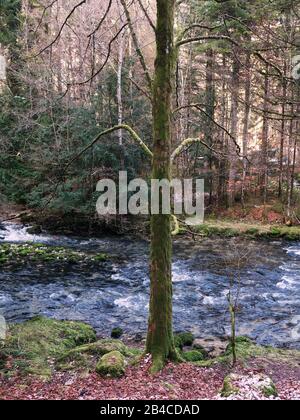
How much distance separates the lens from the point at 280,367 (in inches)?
299

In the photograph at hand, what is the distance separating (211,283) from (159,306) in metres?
6.86

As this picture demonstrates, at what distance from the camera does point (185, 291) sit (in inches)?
488

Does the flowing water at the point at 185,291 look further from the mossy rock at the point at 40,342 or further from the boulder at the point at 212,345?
the mossy rock at the point at 40,342

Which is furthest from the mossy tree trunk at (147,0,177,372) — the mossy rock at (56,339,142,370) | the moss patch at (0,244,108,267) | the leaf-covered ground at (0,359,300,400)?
the moss patch at (0,244,108,267)

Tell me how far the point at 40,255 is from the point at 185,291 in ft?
20.5

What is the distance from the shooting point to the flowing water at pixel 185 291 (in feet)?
33.4

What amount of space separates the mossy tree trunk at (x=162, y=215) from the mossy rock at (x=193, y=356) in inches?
46.5

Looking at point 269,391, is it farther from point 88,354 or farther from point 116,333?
point 116,333

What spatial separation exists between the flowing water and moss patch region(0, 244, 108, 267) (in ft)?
2.11

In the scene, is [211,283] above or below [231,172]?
below

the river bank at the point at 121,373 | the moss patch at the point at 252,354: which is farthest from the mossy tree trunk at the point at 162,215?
the moss patch at the point at 252,354

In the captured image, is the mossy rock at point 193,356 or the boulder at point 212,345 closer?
the mossy rock at point 193,356

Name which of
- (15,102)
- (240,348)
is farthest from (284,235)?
(15,102)
